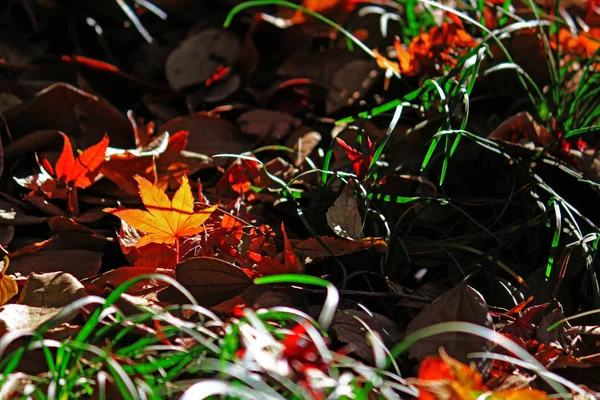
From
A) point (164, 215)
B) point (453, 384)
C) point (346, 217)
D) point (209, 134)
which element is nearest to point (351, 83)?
point (209, 134)

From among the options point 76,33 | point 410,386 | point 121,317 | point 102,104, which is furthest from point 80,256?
point 76,33

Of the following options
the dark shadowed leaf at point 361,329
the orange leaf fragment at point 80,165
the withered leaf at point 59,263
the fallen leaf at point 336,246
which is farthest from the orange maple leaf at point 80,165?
the dark shadowed leaf at point 361,329

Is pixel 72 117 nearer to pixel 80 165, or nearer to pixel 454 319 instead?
pixel 80 165

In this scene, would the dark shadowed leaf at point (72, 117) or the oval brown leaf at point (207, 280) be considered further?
the dark shadowed leaf at point (72, 117)

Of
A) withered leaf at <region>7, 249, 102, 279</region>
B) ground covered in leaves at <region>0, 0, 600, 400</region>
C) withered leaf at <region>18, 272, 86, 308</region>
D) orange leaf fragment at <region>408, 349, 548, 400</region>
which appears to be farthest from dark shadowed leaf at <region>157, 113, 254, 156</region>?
orange leaf fragment at <region>408, 349, 548, 400</region>

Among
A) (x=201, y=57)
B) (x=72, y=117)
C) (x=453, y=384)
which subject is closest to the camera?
(x=453, y=384)

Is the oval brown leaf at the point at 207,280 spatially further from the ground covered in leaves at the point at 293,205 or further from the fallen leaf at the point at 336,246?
the fallen leaf at the point at 336,246

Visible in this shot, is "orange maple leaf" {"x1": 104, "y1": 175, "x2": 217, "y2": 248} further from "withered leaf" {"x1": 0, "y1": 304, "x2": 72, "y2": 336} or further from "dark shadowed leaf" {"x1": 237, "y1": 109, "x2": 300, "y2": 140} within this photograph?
"dark shadowed leaf" {"x1": 237, "y1": 109, "x2": 300, "y2": 140}
